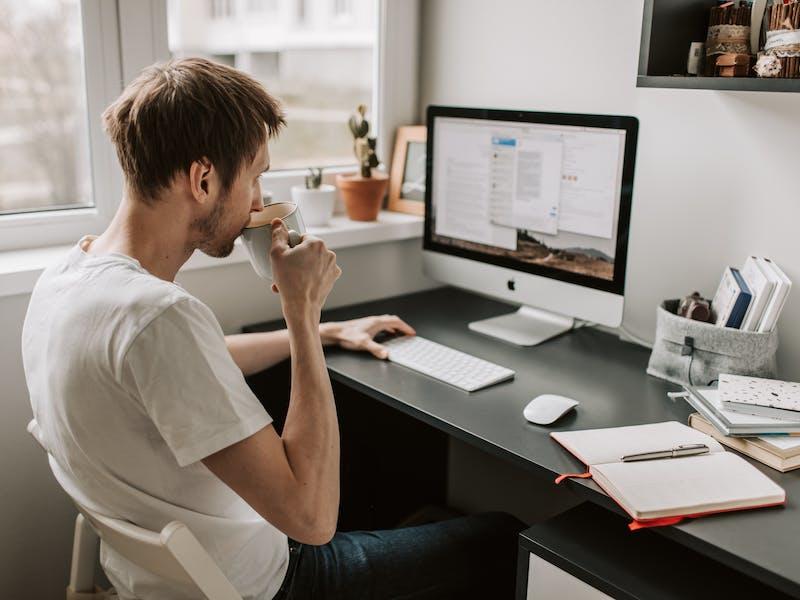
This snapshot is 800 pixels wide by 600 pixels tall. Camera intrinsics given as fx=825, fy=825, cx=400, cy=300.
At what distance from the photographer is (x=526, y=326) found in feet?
6.41

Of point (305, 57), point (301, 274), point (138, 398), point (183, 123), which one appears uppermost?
point (305, 57)

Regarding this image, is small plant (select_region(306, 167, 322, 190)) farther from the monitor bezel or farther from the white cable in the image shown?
the white cable

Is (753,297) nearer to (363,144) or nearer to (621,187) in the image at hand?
(621,187)

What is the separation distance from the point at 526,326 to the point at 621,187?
1.51 feet

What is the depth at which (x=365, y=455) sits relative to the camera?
2061 millimetres

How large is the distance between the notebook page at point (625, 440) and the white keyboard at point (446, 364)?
0.87ft

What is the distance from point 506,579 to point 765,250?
2.72ft

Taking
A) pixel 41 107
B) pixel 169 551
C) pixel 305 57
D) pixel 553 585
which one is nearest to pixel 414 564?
pixel 553 585

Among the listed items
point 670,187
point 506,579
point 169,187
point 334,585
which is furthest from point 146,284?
point 670,187

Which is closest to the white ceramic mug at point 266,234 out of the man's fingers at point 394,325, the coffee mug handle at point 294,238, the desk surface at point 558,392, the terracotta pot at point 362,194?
the coffee mug handle at point 294,238

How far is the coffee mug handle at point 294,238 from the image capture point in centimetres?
140

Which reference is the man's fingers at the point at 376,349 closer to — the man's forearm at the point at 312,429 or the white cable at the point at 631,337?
the man's forearm at the point at 312,429

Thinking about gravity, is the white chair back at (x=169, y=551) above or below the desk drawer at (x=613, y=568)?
above

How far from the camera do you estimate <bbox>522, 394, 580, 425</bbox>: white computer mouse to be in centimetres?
141
